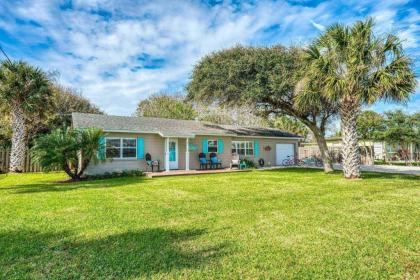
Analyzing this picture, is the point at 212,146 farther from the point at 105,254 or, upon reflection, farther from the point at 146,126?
the point at 105,254

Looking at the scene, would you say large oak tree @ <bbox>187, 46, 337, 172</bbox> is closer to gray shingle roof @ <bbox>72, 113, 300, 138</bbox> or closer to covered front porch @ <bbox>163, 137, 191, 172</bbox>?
gray shingle roof @ <bbox>72, 113, 300, 138</bbox>

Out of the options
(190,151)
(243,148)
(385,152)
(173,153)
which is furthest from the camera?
(385,152)

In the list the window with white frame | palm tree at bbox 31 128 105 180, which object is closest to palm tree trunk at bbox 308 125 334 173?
the window with white frame

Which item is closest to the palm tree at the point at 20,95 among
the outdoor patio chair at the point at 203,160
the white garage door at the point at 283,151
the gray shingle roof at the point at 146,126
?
the gray shingle roof at the point at 146,126

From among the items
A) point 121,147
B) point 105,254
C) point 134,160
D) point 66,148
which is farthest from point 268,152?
point 105,254

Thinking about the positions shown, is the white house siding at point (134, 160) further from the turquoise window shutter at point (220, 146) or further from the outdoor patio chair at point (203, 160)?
the turquoise window shutter at point (220, 146)

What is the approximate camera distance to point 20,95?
16219mm

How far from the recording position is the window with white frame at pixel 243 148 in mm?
21219

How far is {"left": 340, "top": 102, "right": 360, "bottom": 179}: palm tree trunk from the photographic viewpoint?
486 inches

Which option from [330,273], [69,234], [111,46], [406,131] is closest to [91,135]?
[111,46]

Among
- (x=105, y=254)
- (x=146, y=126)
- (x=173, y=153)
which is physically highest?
(x=146, y=126)

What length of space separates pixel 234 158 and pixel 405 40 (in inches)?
476

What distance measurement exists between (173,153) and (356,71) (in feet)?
37.1

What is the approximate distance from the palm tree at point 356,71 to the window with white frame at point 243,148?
9.67 meters
